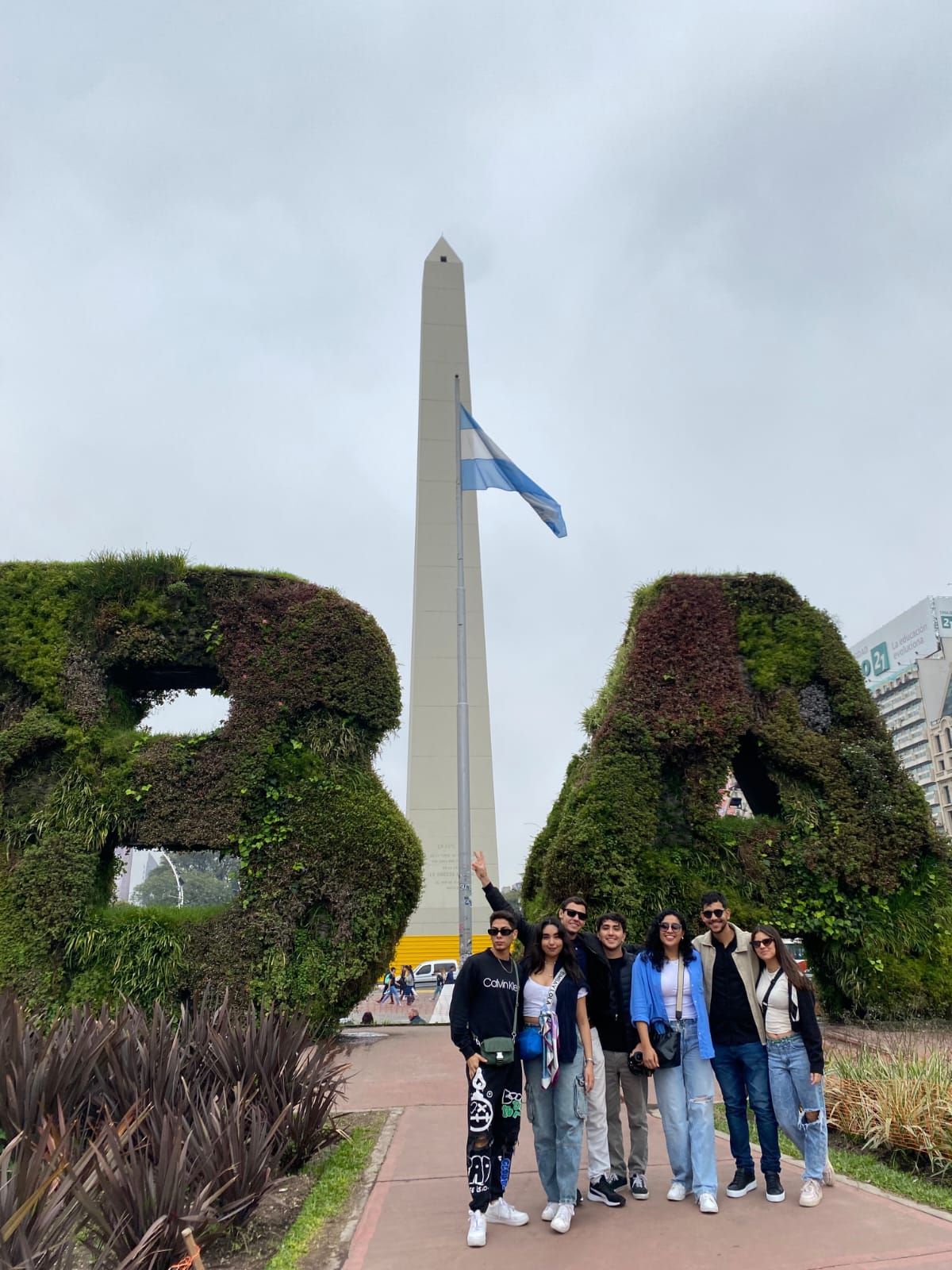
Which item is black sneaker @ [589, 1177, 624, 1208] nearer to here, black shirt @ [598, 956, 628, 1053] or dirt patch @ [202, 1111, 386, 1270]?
black shirt @ [598, 956, 628, 1053]

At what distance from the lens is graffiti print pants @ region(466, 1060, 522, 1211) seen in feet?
14.4

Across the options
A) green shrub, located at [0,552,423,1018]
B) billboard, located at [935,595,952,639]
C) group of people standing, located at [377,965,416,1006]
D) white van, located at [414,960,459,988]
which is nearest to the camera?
green shrub, located at [0,552,423,1018]

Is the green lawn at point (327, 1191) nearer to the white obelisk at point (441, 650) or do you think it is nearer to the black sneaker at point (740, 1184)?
the black sneaker at point (740, 1184)

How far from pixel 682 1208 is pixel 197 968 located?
24.5 ft

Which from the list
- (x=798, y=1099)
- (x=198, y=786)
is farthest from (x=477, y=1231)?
(x=198, y=786)

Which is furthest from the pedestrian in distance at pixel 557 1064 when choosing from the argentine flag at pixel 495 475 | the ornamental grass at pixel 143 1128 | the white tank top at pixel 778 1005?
the argentine flag at pixel 495 475

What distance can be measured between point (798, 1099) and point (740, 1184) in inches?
23.3

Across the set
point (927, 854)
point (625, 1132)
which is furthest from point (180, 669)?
point (927, 854)

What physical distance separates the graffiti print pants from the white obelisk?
20612mm

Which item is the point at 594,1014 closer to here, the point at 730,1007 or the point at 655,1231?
the point at 730,1007

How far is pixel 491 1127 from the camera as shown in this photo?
4430 millimetres

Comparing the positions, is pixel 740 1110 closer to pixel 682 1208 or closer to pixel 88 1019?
pixel 682 1208

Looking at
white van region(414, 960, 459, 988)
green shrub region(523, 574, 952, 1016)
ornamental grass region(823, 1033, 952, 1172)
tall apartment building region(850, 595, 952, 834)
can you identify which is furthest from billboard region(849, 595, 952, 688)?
ornamental grass region(823, 1033, 952, 1172)

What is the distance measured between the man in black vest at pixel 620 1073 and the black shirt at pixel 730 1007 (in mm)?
501
